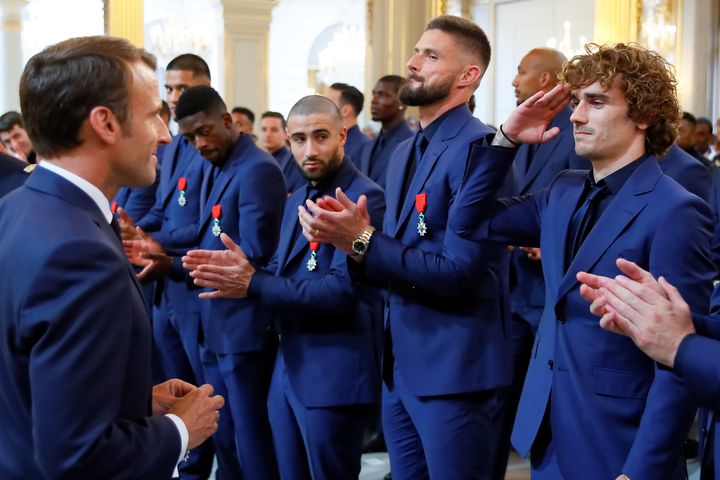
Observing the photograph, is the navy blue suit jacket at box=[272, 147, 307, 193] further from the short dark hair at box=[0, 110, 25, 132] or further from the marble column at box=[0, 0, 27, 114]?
the marble column at box=[0, 0, 27, 114]

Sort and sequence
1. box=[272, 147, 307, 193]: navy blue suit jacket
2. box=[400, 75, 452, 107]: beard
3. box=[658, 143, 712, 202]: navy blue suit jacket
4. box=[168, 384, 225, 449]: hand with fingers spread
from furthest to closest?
box=[272, 147, 307, 193]: navy blue suit jacket → box=[658, 143, 712, 202]: navy blue suit jacket → box=[400, 75, 452, 107]: beard → box=[168, 384, 225, 449]: hand with fingers spread

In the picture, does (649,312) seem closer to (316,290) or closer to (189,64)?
(316,290)

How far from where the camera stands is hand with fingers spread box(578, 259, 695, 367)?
1896mm

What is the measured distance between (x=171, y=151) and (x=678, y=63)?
9.74 meters

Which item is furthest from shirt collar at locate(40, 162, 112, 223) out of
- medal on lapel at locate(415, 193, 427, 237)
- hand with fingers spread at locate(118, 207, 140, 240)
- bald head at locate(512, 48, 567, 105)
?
bald head at locate(512, 48, 567, 105)

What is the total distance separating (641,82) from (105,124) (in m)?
1.35

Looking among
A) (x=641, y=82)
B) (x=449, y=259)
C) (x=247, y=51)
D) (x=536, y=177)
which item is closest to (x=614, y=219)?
(x=641, y=82)

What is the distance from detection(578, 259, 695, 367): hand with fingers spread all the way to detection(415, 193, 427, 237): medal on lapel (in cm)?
101

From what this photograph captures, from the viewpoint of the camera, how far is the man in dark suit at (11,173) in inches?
127

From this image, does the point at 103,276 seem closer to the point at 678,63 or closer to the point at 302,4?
the point at 678,63

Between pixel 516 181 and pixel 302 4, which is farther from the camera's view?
pixel 302 4

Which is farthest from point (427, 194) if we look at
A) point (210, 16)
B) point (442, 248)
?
point (210, 16)

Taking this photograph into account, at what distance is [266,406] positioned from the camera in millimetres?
3846

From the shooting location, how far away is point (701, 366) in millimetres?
1861
